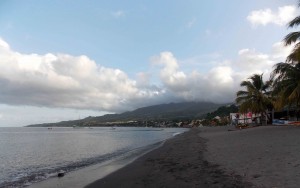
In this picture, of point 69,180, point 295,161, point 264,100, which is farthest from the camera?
point 264,100

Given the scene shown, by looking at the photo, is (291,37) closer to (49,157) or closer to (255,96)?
(49,157)

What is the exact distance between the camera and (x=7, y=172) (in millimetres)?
23297

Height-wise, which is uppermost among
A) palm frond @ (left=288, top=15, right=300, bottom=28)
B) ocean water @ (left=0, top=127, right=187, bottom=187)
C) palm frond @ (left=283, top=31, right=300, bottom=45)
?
palm frond @ (left=288, top=15, right=300, bottom=28)

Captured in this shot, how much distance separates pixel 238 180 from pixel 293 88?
28.5 meters

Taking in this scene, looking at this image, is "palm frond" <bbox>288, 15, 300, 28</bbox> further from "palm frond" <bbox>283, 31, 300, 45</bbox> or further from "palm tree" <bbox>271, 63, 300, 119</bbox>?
"palm tree" <bbox>271, 63, 300, 119</bbox>

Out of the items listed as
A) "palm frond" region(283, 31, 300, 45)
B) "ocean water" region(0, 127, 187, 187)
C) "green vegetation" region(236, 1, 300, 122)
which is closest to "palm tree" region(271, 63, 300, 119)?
"green vegetation" region(236, 1, 300, 122)

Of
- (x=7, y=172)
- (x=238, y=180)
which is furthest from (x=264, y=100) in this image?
(x=238, y=180)

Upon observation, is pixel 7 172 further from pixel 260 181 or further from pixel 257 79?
pixel 257 79

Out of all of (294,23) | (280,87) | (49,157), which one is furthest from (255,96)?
(49,157)

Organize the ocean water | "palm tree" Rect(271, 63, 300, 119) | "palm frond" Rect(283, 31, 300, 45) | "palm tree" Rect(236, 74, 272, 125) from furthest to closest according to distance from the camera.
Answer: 1. "palm tree" Rect(236, 74, 272, 125)
2. "palm tree" Rect(271, 63, 300, 119)
3. "palm frond" Rect(283, 31, 300, 45)
4. the ocean water

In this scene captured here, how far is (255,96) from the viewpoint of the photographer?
6297 cm

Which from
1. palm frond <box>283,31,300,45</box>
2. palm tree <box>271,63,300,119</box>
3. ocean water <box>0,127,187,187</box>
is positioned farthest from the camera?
palm tree <box>271,63,300,119</box>

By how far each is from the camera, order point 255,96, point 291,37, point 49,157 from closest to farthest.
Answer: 1. point 291,37
2. point 49,157
3. point 255,96

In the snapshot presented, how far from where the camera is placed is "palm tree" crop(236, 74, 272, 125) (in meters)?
62.1
